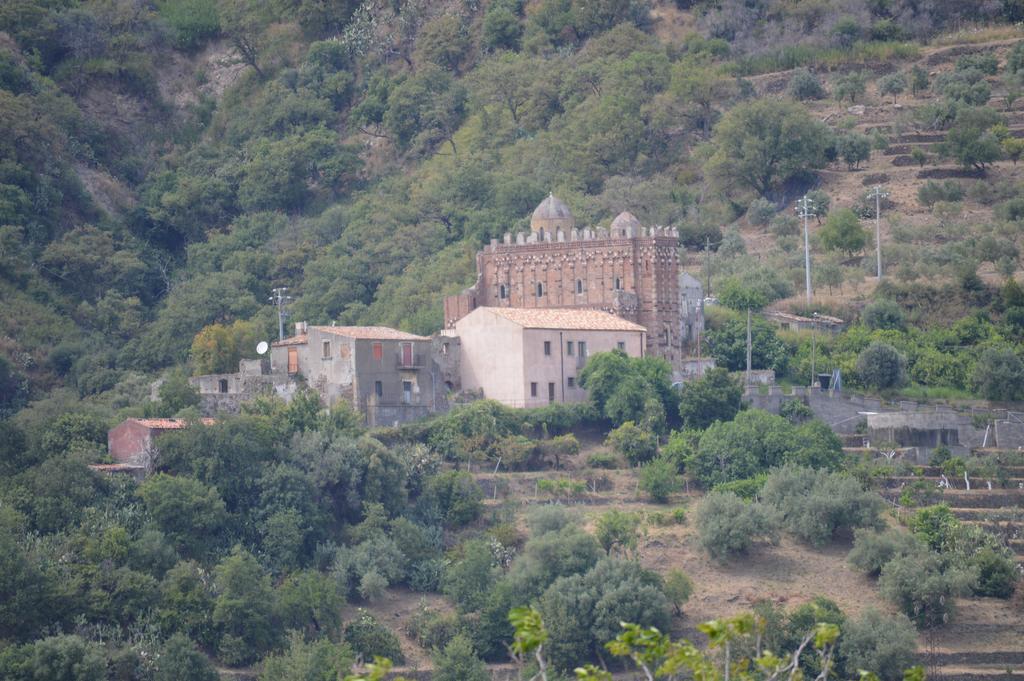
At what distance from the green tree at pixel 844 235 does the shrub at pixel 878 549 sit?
76.7 feet

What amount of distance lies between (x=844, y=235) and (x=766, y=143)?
6.61 m

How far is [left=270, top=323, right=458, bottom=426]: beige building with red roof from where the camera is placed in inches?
2554

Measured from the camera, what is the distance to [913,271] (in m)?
77.9

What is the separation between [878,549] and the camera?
5847 centimetres

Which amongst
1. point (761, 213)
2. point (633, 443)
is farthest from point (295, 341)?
point (761, 213)

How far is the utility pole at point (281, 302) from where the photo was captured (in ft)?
246

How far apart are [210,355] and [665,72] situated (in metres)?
31.6

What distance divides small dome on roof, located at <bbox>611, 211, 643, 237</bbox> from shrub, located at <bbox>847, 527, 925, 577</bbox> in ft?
53.8

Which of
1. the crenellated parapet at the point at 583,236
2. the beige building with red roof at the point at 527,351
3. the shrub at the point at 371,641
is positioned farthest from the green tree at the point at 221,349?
the shrub at the point at 371,641

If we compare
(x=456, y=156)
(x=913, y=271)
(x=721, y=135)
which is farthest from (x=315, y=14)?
(x=913, y=271)

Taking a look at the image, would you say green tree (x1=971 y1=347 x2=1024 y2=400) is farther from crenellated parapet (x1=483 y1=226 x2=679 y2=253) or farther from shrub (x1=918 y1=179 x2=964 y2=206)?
shrub (x1=918 y1=179 x2=964 y2=206)

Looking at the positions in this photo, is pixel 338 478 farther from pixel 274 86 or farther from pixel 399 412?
pixel 274 86

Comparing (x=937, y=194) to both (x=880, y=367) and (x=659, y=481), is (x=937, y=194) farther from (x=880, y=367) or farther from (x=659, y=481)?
(x=659, y=481)

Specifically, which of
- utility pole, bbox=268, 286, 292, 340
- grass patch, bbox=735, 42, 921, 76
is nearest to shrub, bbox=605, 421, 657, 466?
utility pole, bbox=268, 286, 292, 340
